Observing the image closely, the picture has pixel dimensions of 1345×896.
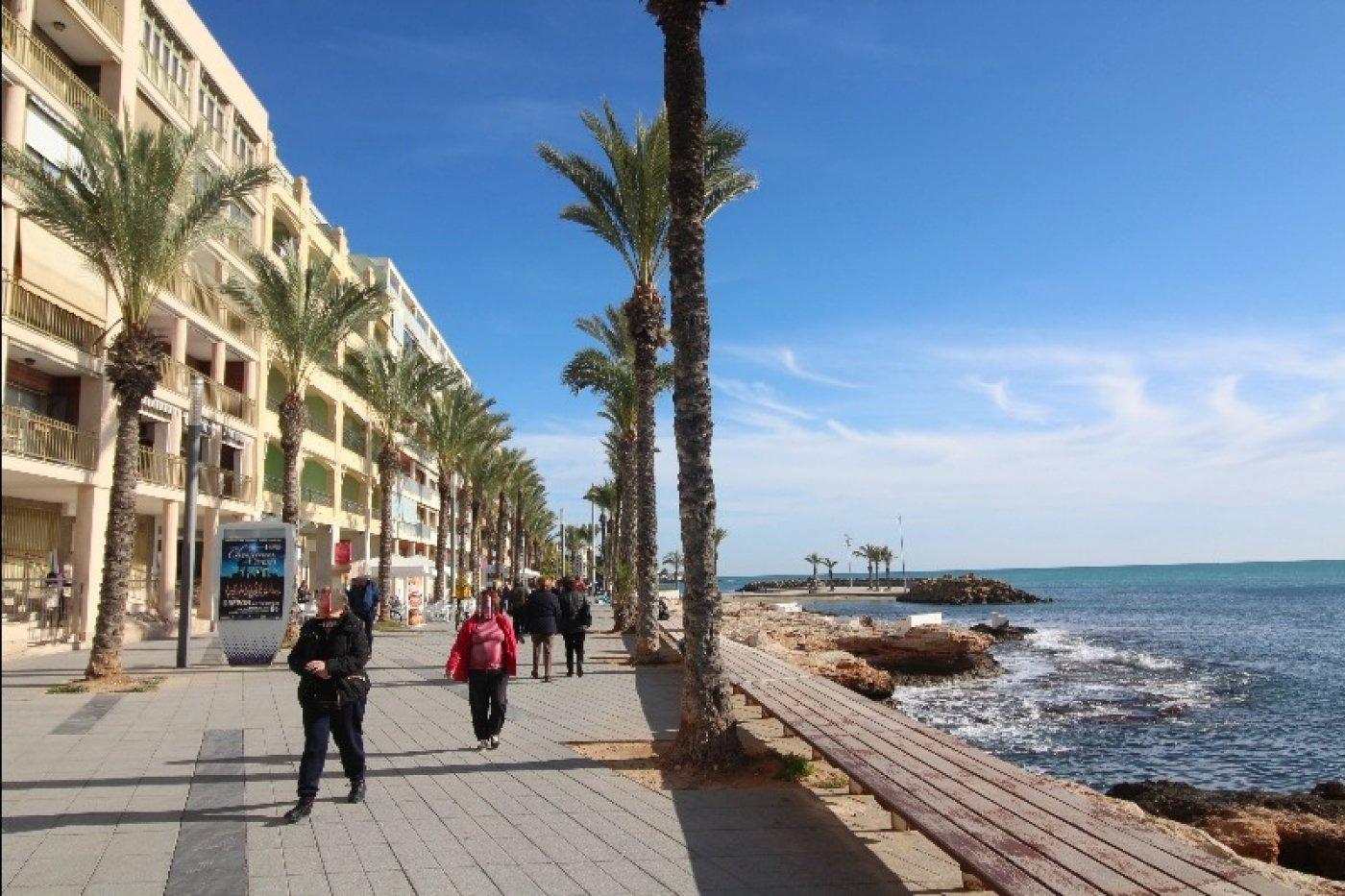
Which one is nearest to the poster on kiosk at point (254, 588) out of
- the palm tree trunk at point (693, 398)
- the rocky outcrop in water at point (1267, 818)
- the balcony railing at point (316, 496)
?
the palm tree trunk at point (693, 398)

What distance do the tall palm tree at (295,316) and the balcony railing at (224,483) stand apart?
610cm

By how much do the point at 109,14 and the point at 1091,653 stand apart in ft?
130

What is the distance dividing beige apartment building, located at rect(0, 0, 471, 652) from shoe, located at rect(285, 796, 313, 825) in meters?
10.8

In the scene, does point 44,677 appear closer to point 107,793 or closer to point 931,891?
point 107,793

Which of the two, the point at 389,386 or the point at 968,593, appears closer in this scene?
the point at 389,386

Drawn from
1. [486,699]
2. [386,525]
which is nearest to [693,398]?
[486,699]

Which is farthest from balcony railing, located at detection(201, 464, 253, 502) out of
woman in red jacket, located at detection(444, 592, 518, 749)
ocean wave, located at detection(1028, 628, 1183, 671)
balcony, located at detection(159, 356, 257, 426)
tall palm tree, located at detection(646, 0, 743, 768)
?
ocean wave, located at detection(1028, 628, 1183, 671)

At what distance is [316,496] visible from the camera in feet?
143

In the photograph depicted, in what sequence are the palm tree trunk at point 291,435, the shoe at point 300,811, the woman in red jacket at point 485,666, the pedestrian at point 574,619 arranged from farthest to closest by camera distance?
the palm tree trunk at point 291,435, the pedestrian at point 574,619, the woman in red jacket at point 485,666, the shoe at point 300,811

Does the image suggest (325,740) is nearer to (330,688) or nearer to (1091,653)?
(330,688)

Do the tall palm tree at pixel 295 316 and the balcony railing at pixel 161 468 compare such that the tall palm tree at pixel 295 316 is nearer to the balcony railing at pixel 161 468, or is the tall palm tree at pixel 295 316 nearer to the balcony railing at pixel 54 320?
the balcony railing at pixel 54 320

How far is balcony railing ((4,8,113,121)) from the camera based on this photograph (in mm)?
20562

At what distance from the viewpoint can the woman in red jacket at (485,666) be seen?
33.7ft

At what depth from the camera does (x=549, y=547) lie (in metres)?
124
